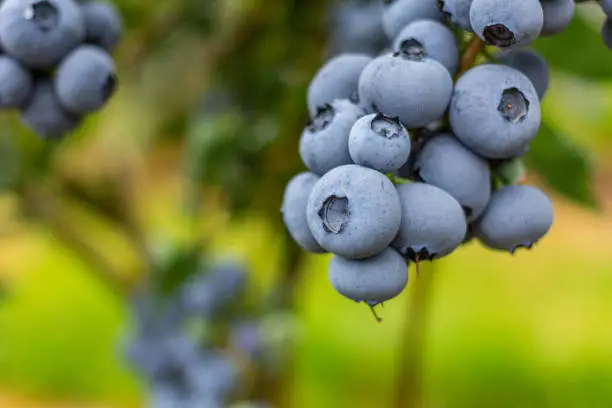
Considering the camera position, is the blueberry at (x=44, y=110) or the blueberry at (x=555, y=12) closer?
the blueberry at (x=555, y=12)

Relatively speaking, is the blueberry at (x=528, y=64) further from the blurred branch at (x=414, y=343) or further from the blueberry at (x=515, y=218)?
the blurred branch at (x=414, y=343)

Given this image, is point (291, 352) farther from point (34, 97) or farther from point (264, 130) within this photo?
point (34, 97)

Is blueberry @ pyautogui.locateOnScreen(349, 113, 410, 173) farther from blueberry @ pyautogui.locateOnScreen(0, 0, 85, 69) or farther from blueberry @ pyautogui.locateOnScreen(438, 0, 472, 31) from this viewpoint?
blueberry @ pyautogui.locateOnScreen(0, 0, 85, 69)

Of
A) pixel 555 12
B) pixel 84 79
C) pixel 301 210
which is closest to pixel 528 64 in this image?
pixel 555 12

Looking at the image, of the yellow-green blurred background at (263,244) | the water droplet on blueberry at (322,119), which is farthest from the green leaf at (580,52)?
the water droplet on blueberry at (322,119)

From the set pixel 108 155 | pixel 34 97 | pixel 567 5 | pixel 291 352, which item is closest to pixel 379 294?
pixel 567 5

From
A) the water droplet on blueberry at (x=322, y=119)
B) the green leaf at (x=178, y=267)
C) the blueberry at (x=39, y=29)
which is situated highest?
the blueberry at (x=39, y=29)

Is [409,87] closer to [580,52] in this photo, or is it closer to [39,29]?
[39,29]

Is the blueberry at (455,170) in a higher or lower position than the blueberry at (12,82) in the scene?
lower
